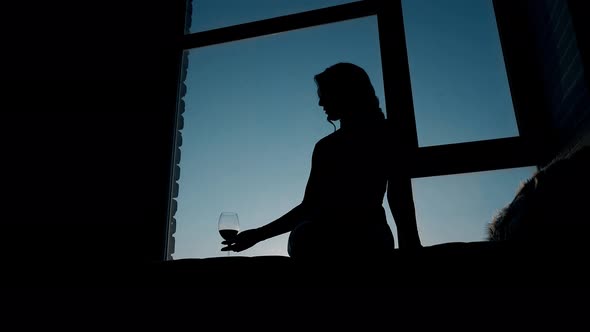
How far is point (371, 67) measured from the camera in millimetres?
2291

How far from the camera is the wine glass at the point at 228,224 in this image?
147 centimetres

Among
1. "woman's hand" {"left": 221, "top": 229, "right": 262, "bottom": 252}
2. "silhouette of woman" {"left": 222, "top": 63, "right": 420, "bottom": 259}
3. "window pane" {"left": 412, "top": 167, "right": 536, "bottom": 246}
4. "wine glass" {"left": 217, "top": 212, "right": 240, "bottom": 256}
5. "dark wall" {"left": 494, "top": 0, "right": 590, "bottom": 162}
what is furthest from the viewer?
"window pane" {"left": 412, "top": 167, "right": 536, "bottom": 246}

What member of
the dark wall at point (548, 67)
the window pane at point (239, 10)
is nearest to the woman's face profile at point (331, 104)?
the dark wall at point (548, 67)

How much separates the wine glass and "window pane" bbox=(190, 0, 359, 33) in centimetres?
168

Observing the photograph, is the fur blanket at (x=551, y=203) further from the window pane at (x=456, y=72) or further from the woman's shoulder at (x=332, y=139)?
the window pane at (x=456, y=72)

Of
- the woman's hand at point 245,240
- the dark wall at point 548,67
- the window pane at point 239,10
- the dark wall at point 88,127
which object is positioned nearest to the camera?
the woman's hand at point 245,240

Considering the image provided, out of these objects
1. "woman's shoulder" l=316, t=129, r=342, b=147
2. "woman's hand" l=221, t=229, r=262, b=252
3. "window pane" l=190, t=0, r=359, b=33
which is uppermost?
"window pane" l=190, t=0, r=359, b=33

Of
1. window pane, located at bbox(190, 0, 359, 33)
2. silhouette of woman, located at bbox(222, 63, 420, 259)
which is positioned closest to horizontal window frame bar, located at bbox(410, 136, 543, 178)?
silhouette of woman, located at bbox(222, 63, 420, 259)

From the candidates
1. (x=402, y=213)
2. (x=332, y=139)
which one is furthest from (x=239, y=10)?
(x=402, y=213)

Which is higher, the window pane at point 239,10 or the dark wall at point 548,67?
the window pane at point 239,10

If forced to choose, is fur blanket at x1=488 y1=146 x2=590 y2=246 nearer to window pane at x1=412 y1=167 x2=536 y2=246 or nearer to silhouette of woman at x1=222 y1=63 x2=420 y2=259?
silhouette of woman at x1=222 y1=63 x2=420 y2=259

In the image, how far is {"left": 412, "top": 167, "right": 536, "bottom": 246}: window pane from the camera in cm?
177

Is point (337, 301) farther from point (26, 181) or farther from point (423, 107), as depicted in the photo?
point (26, 181)

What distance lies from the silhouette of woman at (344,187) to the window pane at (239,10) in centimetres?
146
